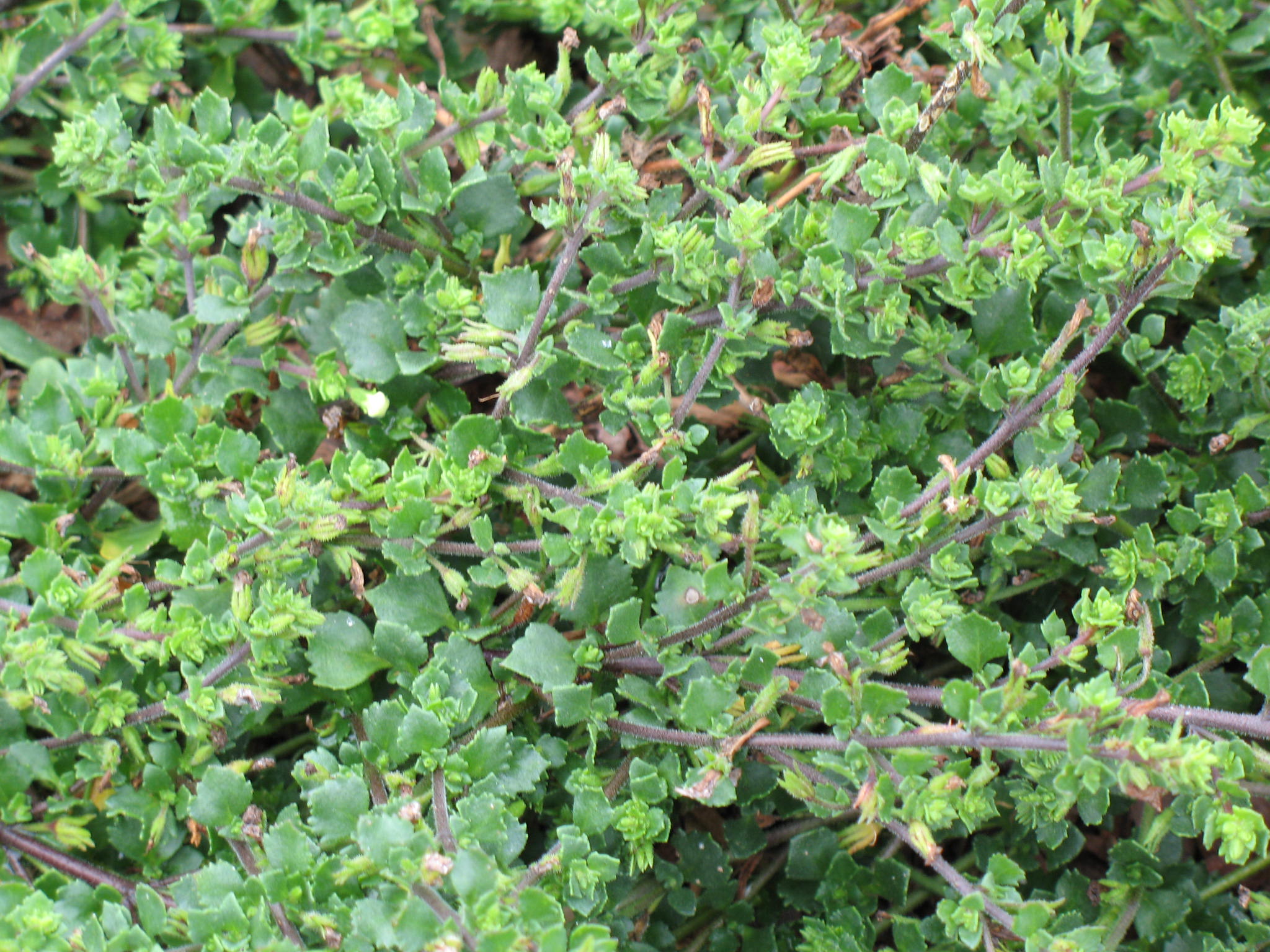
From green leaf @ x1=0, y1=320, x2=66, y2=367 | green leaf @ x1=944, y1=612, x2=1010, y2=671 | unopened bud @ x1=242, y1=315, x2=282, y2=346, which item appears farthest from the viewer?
green leaf @ x1=0, y1=320, x2=66, y2=367

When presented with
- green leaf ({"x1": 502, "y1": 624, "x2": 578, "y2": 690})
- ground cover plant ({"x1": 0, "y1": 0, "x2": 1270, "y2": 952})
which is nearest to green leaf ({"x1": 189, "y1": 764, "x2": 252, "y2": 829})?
ground cover plant ({"x1": 0, "y1": 0, "x2": 1270, "y2": 952})

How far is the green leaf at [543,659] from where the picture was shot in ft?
6.69

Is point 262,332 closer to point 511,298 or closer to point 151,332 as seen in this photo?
point 151,332

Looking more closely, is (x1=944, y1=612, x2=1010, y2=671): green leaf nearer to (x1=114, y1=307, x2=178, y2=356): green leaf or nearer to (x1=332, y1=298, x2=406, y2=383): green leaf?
(x1=332, y1=298, x2=406, y2=383): green leaf

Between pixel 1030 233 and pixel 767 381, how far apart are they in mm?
741

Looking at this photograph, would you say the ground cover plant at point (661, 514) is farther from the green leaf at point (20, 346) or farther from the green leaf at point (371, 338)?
the green leaf at point (20, 346)

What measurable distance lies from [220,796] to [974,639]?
146 centimetres

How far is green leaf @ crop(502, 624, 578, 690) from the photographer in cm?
204

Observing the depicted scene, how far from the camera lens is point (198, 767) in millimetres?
2244

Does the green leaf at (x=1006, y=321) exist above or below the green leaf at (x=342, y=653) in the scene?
above

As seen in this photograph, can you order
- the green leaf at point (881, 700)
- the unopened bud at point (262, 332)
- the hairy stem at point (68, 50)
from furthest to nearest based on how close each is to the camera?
the hairy stem at point (68, 50) → the unopened bud at point (262, 332) → the green leaf at point (881, 700)

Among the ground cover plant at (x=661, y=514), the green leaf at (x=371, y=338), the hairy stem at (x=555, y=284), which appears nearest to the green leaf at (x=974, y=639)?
the ground cover plant at (x=661, y=514)

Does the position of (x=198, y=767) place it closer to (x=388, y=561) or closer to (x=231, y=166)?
(x=388, y=561)

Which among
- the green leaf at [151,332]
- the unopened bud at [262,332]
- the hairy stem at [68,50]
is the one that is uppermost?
the hairy stem at [68,50]
